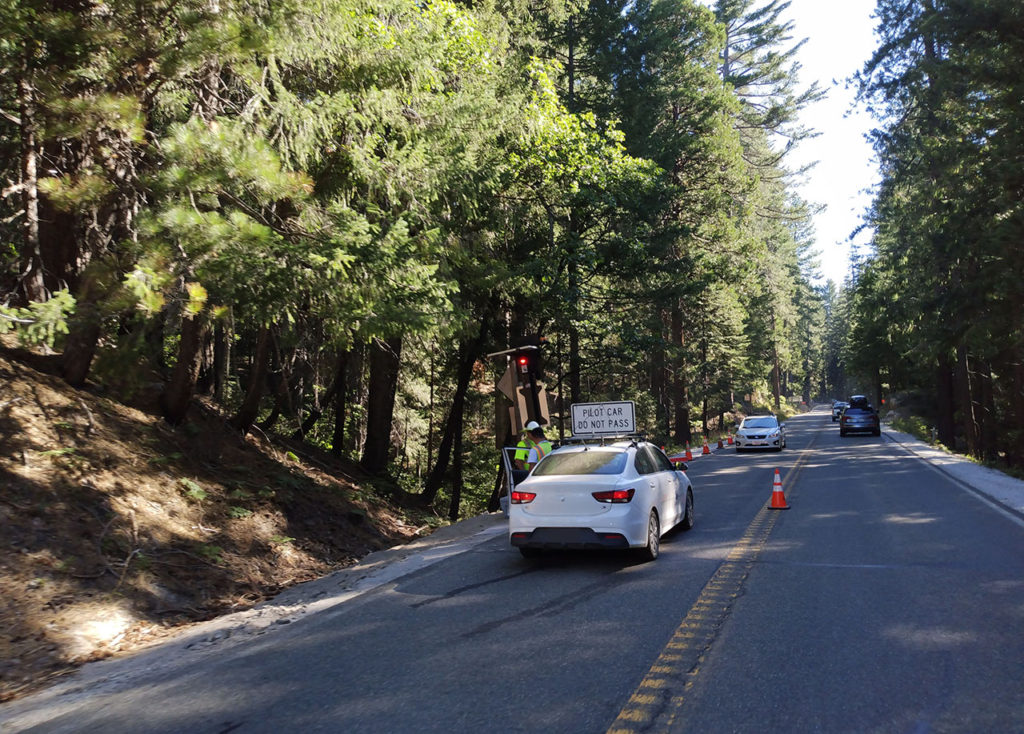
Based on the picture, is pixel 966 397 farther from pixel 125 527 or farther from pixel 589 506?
pixel 125 527

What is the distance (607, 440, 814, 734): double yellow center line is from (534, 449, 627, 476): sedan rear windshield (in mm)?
1783

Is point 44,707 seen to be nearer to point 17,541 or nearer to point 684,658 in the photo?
point 17,541

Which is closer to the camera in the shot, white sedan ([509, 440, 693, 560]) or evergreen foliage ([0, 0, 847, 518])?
evergreen foliage ([0, 0, 847, 518])

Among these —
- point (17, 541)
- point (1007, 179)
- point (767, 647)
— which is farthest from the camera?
point (1007, 179)

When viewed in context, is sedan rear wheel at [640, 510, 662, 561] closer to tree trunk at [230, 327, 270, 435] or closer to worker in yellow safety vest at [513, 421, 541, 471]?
worker in yellow safety vest at [513, 421, 541, 471]

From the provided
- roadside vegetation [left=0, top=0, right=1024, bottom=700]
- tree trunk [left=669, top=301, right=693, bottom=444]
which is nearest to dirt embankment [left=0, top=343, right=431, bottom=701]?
roadside vegetation [left=0, top=0, right=1024, bottom=700]

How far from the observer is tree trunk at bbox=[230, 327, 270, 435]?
13.2 m

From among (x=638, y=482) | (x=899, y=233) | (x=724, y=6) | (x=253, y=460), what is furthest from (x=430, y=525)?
(x=724, y=6)

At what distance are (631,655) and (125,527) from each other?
21.6 ft

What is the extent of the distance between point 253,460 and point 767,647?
11.0 m

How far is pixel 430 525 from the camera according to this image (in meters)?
16.5

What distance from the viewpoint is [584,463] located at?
9.45 meters

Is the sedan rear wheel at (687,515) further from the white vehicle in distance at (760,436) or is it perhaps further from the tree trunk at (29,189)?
the white vehicle in distance at (760,436)

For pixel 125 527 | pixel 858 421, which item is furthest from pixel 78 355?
pixel 858 421
